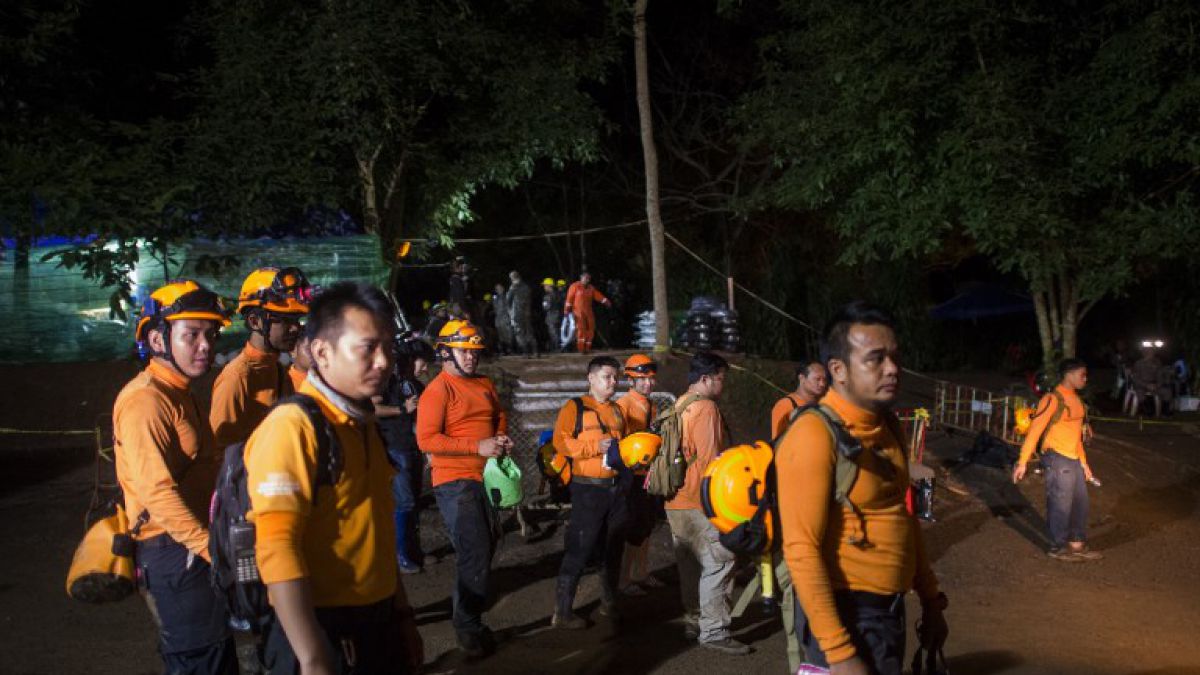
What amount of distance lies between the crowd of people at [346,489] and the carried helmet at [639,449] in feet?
3.40

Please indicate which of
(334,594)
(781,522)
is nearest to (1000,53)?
(781,522)

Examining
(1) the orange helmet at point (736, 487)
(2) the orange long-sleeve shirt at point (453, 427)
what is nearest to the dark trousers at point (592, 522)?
(2) the orange long-sleeve shirt at point (453, 427)

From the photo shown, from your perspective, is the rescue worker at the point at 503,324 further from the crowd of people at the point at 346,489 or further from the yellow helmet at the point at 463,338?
the crowd of people at the point at 346,489

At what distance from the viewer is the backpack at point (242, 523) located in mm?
2857

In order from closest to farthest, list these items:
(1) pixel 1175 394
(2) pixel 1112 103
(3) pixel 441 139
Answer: (2) pixel 1112 103 < (3) pixel 441 139 < (1) pixel 1175 394

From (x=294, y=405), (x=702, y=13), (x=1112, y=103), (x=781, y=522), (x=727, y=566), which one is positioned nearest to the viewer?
(x=294, y=405)

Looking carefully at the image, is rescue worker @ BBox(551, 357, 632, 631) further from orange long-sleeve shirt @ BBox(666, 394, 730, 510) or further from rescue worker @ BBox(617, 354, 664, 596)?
orange long-sleeve shirt @ BBox(666, 394, 730, 510)

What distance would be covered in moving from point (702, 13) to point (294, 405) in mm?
26722

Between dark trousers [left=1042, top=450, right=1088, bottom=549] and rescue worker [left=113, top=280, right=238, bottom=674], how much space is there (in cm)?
804

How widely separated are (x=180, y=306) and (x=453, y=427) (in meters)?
2.61

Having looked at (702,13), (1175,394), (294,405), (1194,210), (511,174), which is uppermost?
(702,13)

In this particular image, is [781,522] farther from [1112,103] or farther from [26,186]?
[26,186]

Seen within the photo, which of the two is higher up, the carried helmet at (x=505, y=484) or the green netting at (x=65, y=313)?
the green netting at (x=65, y=313)

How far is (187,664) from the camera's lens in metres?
3.90
